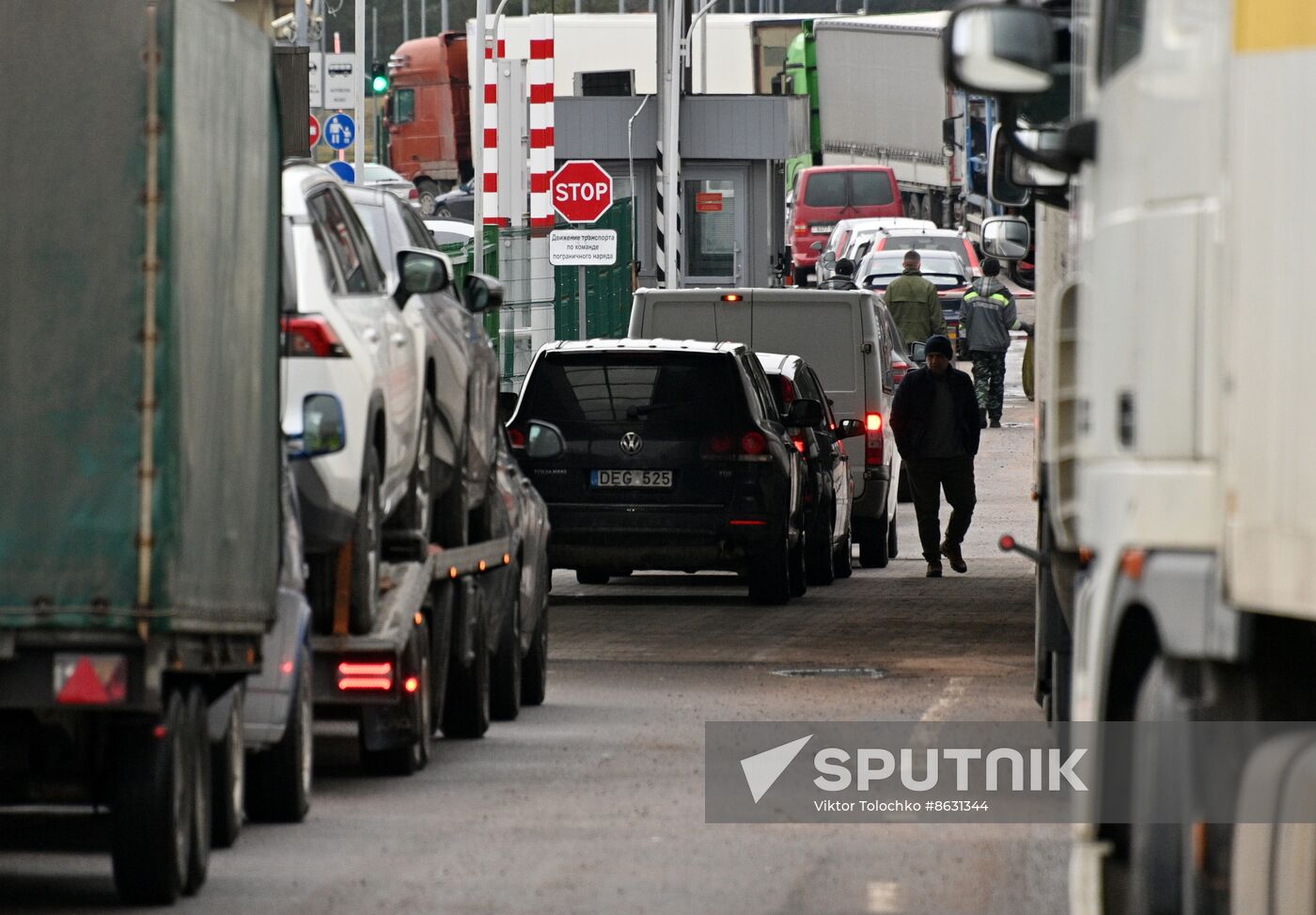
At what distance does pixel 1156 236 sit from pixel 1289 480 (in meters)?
0.91

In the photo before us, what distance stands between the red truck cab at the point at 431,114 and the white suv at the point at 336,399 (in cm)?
5306

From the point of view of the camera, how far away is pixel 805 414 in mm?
21250

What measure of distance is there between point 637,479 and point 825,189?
47356 millimetres

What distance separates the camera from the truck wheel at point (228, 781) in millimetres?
9312

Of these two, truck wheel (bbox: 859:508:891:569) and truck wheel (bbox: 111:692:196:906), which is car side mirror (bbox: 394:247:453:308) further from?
truck wheel (bbox: 859:508:891:569)

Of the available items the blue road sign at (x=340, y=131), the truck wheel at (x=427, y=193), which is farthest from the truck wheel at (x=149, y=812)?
the truck wheel at (x=427, y=193)

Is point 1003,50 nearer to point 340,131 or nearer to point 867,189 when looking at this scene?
point 340,131

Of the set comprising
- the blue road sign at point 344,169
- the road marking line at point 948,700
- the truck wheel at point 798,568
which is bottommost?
the truck wheel at point 798,568

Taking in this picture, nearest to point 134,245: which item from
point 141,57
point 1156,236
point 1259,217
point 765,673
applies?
point 141,57

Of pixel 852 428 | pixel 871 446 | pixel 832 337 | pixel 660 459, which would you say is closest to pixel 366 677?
pixel 660 459

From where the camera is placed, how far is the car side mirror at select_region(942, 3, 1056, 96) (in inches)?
266

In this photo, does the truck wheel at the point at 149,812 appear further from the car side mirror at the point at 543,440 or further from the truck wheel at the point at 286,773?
the car side mirror at the point at 543,440

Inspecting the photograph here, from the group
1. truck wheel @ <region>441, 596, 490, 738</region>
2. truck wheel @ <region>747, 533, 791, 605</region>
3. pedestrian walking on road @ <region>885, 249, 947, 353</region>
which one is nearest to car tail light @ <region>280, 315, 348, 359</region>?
truck wheel @ <region>441, 596, 490, 738</region>

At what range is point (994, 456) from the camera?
36031 millimetres
